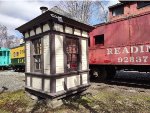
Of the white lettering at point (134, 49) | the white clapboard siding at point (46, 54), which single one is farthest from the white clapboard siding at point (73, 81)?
the white lettering at point (134, 49)

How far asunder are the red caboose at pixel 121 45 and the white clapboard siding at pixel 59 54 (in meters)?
4.83

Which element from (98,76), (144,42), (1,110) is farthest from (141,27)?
(1,110)

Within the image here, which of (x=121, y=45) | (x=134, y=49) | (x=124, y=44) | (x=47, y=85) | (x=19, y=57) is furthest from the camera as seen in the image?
(x=19, y=57)

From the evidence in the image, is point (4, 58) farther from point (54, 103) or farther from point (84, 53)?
point (54, 103)

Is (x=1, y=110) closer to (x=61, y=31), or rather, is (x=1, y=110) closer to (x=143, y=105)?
(x=61, y=31)

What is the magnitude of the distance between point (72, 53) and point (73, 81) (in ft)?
4.23

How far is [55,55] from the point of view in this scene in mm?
7262

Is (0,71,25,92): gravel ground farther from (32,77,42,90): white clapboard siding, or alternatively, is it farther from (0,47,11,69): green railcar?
(0,47,11,69): green railcar

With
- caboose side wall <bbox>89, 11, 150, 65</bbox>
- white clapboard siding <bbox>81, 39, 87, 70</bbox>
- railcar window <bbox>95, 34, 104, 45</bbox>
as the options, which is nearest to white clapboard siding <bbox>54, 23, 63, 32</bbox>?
white clapboard siding <bbox>81, 39, 87, 70</bbox>

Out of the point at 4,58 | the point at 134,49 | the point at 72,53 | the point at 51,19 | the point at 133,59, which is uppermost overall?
the point at 51,19

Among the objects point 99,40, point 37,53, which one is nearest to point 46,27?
point 37,53

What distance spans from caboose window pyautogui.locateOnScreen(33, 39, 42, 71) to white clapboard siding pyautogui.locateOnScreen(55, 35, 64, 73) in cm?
116

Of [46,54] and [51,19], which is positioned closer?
[51,19]

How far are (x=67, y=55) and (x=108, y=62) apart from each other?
14.8ft
